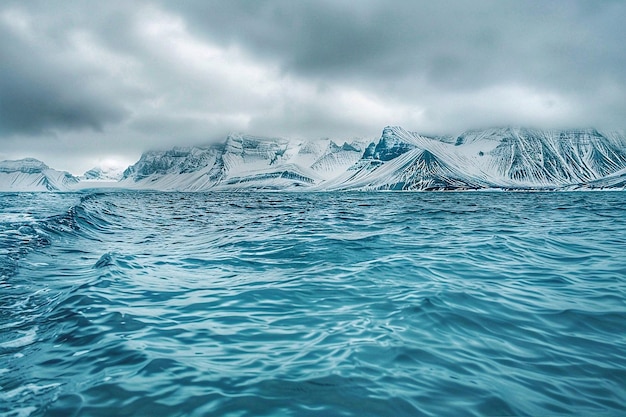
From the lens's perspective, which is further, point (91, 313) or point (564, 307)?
point (564, 307)

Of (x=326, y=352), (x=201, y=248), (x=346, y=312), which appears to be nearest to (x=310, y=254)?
(x=201, y=248)

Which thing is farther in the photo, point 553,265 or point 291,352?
point 553,265

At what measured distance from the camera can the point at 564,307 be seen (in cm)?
978

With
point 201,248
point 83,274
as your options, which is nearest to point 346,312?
point 83,274

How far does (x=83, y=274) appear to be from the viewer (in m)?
14.1

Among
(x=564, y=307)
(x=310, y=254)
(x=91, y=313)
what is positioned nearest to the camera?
(x=91, y=313)

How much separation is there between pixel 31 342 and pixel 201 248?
1364 cm

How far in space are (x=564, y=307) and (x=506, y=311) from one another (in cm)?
168

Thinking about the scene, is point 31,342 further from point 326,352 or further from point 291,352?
point 326,352

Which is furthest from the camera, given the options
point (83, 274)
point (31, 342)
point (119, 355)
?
point (83, 274)

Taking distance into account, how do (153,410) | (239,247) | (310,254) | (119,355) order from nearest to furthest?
1. (153,410)
2. (119,355)
3. (310,254)
4. (239,247)

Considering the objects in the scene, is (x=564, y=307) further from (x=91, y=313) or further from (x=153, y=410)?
(x=91, y=313)

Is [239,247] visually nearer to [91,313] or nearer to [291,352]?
[91,313]

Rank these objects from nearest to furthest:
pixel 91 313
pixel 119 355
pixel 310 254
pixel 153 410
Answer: pixel 153 410, pixel 119 355, pixel 91 313, pixel 310 254
